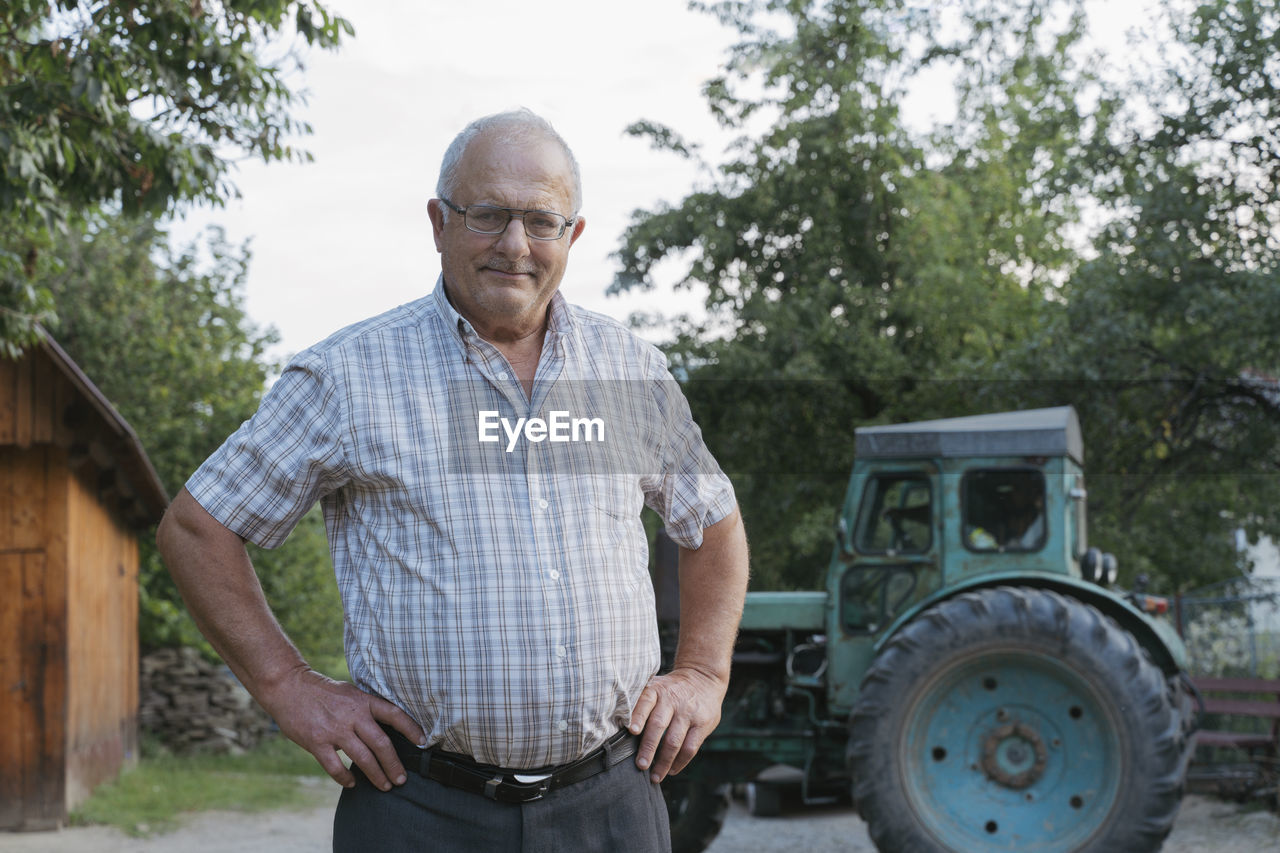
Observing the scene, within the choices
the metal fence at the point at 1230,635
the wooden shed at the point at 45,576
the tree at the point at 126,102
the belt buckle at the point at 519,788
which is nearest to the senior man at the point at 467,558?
the belt buckle at the point at 519,788

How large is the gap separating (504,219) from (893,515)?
5.65 metres

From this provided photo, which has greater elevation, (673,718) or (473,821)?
(673,718)

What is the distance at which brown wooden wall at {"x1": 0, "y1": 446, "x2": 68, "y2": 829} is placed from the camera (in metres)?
9.80

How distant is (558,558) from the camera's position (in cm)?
208

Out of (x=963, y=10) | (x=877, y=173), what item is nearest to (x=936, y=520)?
(x=877, y=173)

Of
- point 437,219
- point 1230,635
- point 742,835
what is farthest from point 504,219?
point 1230,635

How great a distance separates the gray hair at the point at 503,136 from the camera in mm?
2174

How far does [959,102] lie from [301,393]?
58.6 ft

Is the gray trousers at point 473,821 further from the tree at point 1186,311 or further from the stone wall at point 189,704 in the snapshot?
the stone wall at point 189,704

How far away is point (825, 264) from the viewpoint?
15.3 metres

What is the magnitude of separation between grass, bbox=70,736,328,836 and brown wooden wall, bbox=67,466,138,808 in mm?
198

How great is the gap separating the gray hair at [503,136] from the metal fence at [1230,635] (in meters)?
9.49

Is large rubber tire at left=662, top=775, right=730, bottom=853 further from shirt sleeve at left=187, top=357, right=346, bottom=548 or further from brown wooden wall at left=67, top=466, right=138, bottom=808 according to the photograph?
shirt sleeve at left=187, top=357, right=346, bottom=548

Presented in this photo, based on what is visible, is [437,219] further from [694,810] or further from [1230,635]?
[1230,635]
